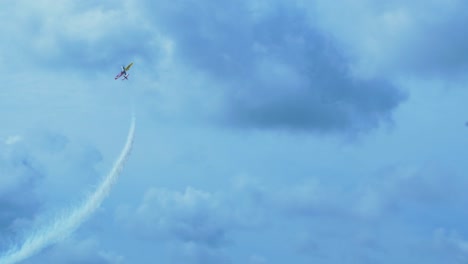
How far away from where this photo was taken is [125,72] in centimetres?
3041
